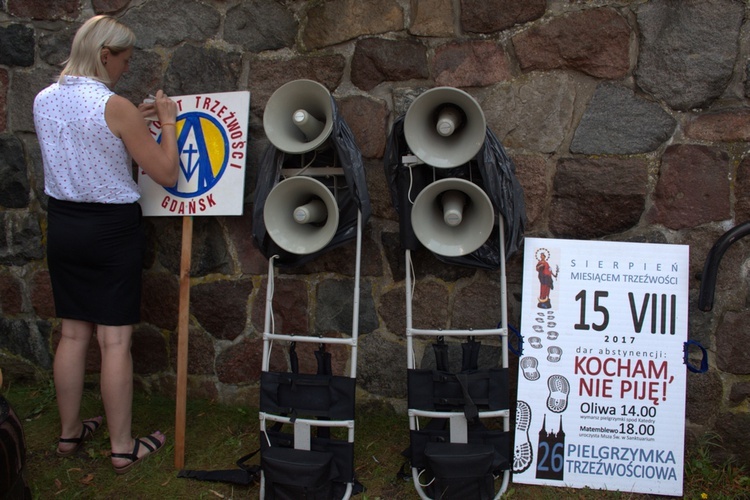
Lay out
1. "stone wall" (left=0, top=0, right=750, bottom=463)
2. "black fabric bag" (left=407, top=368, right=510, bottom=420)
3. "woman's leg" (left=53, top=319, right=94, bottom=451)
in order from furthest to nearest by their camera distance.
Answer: "woman's leg" (left=53, top=319, right=94, bottom=451) → "stone wall" (left=0, top=0, right=750, bottom=463) → "black fabric bag" (left=407, top=368, right=510, bottom=420)

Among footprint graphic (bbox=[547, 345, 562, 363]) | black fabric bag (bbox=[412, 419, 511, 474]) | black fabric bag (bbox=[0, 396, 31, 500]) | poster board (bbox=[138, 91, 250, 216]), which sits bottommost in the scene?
black fabric bag (bbox=[412, 419, 511, 474])

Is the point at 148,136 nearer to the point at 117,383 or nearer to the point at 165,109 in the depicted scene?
the point at 165,109

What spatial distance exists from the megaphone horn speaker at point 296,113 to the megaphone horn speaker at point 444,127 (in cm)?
37

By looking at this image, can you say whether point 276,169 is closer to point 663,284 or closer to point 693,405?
point 663,284

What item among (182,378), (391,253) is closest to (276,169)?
(391,253)

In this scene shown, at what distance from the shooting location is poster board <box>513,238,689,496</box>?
250cm

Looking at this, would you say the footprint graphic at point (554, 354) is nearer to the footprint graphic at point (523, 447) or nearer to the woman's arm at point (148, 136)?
the footprint graphic at point (523, 447)

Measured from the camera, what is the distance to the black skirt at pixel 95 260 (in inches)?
102

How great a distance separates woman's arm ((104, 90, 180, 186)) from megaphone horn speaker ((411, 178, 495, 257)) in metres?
1.13

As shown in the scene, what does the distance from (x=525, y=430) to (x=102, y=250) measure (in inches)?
78.9

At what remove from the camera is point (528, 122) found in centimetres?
271

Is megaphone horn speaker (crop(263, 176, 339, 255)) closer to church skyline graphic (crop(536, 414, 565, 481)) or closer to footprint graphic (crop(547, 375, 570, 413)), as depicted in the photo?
footprint graphic (crop(547, 375, 570, 413))

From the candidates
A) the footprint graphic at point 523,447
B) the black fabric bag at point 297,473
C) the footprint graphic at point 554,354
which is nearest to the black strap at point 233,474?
the black fabric bag at point 297,473

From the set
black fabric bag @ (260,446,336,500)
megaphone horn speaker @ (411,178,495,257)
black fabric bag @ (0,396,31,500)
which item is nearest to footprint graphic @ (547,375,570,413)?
megaphone horn speaker @ (411,178,495,257)
